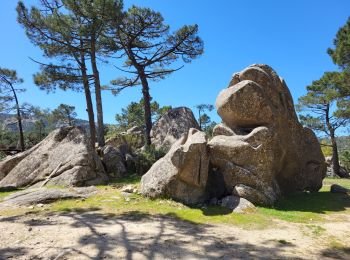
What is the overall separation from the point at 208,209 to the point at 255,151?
8.45 ft

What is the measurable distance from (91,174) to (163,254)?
25.8 ft

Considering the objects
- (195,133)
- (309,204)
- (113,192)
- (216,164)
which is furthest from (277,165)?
(113,192)

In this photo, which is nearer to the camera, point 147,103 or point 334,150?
point 147,103

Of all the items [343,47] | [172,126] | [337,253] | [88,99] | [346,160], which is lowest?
[346,160]

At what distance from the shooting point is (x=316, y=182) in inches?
519

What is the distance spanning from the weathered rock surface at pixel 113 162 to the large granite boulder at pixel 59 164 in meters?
1.00

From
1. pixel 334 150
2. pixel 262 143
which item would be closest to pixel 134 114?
pixel 334 150

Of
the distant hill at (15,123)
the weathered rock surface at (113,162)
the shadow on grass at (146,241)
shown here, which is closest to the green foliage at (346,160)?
the distant hill at (15,123)

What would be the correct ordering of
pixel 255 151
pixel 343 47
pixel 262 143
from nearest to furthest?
1. pixel 255 151
2. pixel 262 143
3. pixel 343 47

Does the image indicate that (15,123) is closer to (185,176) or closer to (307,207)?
(185,176)

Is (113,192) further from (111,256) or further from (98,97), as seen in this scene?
(98,97)

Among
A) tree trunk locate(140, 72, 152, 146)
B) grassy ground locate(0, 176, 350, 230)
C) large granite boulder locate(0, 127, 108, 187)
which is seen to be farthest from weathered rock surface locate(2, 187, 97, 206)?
tree trunk locate(140, 72, 152, 146)

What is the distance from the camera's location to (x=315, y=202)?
10.7 m

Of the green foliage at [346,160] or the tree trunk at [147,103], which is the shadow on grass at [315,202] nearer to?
the tree trunk at [147,103]
